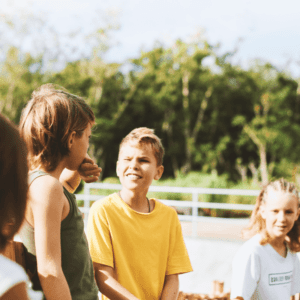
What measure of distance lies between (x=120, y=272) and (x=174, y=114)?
1897 centimetres

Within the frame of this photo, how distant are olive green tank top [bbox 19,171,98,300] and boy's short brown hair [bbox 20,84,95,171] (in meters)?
0.08

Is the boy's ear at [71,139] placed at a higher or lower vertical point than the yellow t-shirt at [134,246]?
higher

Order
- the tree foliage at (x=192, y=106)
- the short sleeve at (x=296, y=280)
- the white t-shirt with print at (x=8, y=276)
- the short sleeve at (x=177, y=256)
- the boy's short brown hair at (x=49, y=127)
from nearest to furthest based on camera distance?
1. the white t-shirt with print at (x=8, y=276)
2. the boy's short brown hair at (x=49, y=127)
3. the short sleeve at (x=177, y=256)
4. the short sleeve at (x=296, y=280)
5. the tree foliage at (x=192, y=106)

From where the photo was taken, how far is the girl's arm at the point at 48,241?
1.08 meters

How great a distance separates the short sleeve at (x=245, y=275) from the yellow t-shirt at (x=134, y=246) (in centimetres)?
26

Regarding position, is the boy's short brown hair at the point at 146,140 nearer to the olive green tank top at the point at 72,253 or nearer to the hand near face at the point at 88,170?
the hand near face at the point at 88,170

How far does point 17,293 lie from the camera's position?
0.77 metres

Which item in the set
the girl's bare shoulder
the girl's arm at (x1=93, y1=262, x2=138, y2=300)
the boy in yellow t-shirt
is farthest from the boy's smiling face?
the girl's bare shoulder

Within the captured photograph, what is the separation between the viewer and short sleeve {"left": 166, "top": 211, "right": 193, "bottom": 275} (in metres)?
1.68

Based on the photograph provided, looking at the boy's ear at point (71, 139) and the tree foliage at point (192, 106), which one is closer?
the boy's ear at point (71, 139)

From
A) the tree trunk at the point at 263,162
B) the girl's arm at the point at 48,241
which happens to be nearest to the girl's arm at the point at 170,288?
the girl's arm at the point at 48,241

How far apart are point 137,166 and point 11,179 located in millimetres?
912

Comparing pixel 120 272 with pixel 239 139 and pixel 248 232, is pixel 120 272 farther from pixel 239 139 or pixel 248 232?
pixel 239 139

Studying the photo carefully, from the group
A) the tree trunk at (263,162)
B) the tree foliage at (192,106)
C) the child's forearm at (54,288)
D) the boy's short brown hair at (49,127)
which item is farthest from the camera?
the tree foliage at (192,106)
